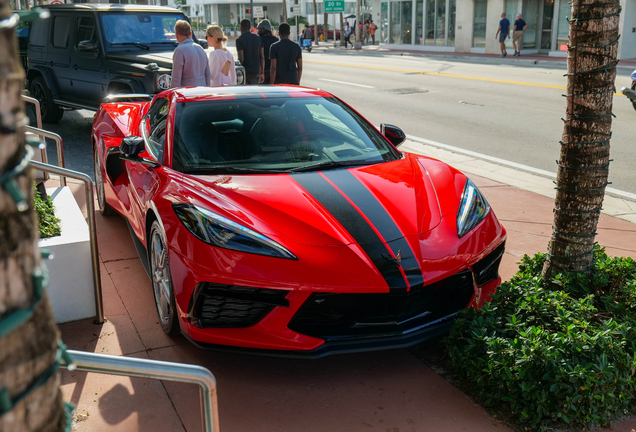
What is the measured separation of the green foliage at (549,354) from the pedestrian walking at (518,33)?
30.5 meters

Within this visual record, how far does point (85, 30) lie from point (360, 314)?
9.16 m

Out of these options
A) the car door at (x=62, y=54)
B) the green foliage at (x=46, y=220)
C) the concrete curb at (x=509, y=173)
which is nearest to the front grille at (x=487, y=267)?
the green foliage at (x=46, y=220)

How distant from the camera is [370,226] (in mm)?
3463

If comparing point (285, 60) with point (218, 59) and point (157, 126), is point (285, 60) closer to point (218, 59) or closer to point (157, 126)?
point (218, 59)

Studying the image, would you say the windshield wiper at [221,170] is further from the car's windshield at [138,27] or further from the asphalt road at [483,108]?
the car's windshield at [138,27]

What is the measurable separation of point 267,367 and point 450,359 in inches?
39.4

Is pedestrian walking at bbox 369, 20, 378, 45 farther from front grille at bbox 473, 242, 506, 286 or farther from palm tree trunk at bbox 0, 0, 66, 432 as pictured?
palm tree trunk at bbox 0, 0, 66, 432

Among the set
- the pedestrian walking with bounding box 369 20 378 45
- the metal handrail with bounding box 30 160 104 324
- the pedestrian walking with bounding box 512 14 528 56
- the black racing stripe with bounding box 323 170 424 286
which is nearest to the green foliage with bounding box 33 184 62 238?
the metal handrail with bounding box 30 160 104 324

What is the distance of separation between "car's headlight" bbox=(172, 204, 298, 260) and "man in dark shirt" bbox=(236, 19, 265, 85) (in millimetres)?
8213

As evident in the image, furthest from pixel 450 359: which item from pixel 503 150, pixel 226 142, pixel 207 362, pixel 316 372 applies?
pixel 503 150

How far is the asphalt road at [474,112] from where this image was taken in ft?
31.1

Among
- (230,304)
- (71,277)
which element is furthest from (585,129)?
(71,277)

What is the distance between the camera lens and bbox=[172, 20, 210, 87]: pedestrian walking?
8.23m

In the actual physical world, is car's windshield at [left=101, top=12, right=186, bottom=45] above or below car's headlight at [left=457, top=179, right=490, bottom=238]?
above
